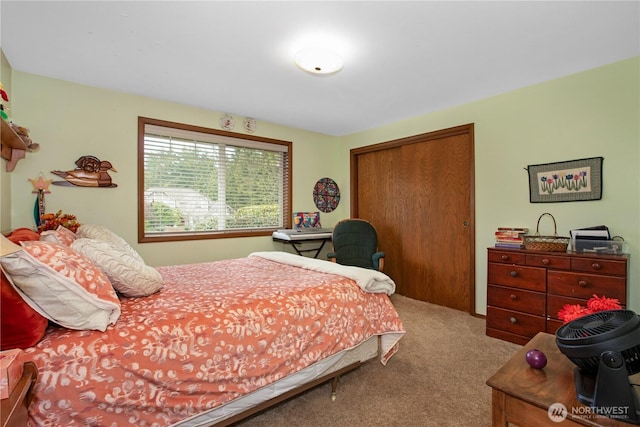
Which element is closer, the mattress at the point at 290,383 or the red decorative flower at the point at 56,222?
the mattress at the point at 290,383

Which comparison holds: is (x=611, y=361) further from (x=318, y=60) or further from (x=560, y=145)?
(x=560, y=145)

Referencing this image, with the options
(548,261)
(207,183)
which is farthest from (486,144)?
(207,183)

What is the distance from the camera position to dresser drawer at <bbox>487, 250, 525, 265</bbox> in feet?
8.41

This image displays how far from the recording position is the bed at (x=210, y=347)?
1.06 m

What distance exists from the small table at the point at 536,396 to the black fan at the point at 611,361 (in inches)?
1.1

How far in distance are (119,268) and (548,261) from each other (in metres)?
2.99

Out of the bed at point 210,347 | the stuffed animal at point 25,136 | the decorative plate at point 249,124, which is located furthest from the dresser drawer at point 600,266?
the stuffed animal at point 25,136

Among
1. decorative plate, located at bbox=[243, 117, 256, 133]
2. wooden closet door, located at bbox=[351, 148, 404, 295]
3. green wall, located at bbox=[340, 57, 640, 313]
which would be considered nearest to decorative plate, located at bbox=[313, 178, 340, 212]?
wooden closet door, located at bbox=[351, 148, 404, 295]

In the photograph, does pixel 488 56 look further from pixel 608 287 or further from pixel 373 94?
pixel 608 287

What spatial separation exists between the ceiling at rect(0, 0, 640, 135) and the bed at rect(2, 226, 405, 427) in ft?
4.78

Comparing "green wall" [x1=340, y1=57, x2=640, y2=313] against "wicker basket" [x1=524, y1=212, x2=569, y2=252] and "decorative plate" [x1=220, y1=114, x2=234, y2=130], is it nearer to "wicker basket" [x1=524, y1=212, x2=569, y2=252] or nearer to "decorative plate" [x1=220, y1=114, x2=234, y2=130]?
"wicker basket" [x1=524, y1=212, x2=569, y2=252]

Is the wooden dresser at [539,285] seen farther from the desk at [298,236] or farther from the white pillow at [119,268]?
the white pillow at [119,268]

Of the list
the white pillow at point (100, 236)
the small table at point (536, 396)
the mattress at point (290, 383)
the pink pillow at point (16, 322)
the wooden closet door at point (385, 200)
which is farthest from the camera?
the wooden closet door at point (385, 200)

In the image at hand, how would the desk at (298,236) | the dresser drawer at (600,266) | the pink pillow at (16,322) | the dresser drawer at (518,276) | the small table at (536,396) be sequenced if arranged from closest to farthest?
the small table at (536,396) → the pink pillow at (16,322) → the dresser drawer at (600,266) → the dresser drawer at (518,276) → the desk at (298,236)
